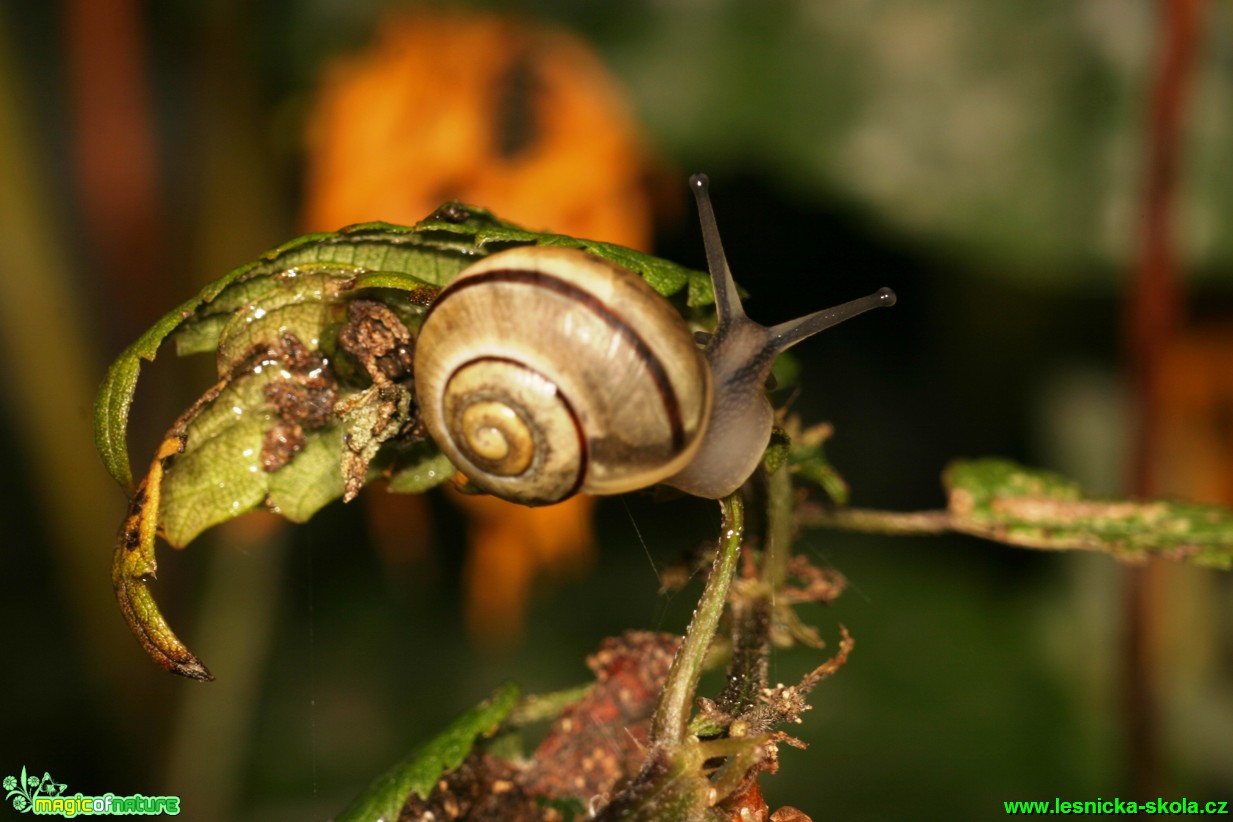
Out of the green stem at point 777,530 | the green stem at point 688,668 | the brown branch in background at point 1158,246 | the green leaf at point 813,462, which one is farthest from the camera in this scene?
the brown branch in background at point 1158,246

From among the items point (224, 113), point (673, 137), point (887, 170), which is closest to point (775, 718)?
point (887, 170)

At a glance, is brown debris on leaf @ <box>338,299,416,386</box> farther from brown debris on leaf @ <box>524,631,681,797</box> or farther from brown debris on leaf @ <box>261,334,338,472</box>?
brown debris on leaf @ <box>524,631,681,797</box>

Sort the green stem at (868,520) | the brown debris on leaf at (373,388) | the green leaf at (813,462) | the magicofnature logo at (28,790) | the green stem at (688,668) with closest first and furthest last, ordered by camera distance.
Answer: the green stem at (688,668)
the brown debris on leaf at (373,388)
the green leaf at (813,462)
the green stem at (868,520)
the magicofnature logo at (28,790)

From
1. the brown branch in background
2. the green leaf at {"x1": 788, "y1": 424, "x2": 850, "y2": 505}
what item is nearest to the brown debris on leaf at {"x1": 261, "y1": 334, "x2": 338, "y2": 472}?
the green leaf at {"x1": 788, "y1": 424, "x2": 850, "y2": 505}

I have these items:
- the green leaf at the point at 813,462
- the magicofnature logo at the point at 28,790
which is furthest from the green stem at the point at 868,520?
the magicofnature logo at the point at 28,790

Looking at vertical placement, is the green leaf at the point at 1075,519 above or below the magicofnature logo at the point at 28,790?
above

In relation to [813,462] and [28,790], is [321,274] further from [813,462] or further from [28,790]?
[28,790]

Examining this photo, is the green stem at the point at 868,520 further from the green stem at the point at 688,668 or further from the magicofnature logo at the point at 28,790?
the magicofnature logo at the point at 28,790
